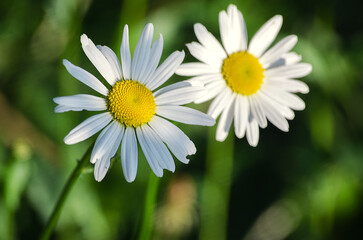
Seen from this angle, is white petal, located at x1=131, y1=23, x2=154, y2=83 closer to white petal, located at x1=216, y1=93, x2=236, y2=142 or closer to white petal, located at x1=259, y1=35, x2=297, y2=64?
white petal, located at x1=216, y1=93, x2=236, y2=142

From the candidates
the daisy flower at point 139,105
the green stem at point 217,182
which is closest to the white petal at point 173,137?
the daisy flower at point 139,105

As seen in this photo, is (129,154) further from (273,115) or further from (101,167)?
(273,115)

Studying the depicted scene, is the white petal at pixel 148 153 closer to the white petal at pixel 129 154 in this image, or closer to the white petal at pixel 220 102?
the white petal at pixel 129 154

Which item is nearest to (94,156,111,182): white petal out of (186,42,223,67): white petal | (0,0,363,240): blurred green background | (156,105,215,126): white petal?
(156,105,215,126): white petal

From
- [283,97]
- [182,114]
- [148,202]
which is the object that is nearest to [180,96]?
[182,114]

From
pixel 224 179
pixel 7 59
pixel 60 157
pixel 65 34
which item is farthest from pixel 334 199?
pixel 7 59

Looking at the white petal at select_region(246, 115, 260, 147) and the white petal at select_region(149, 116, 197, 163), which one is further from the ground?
the white petal at select_region(246, 115, 260, 147)

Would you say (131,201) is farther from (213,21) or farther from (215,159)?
(213,21)
